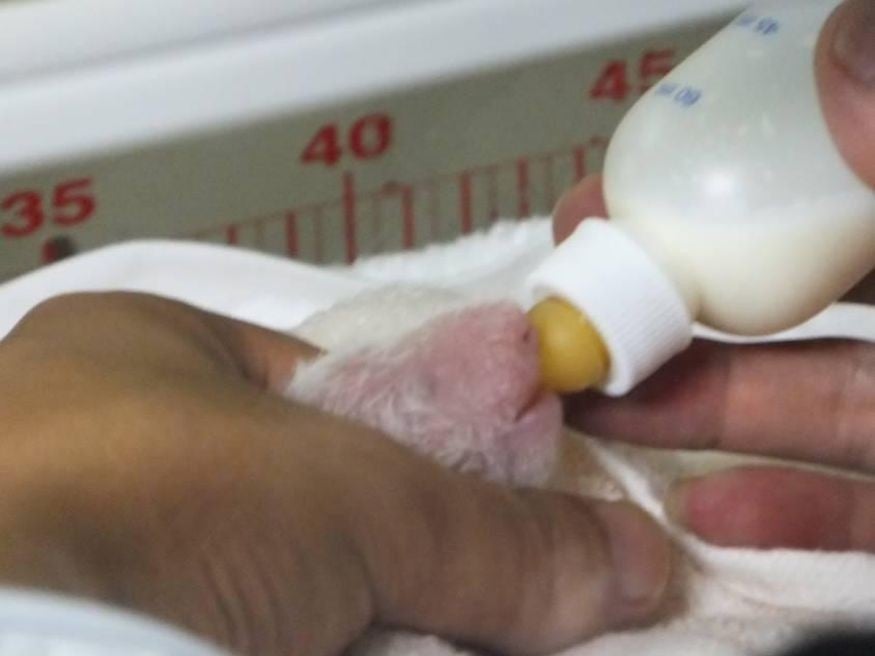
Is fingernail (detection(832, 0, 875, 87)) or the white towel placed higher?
fingernail (detection(832, 0, 875, 87))

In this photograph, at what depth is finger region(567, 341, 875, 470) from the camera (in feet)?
1.88

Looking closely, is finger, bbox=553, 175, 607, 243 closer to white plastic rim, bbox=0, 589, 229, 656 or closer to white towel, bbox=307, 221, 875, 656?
white towel, bbox=307, 221, 875, 656

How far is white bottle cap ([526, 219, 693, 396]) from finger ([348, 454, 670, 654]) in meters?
0.06

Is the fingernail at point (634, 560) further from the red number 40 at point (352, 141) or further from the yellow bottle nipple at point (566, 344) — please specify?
the red number 40 at point (352, 141)

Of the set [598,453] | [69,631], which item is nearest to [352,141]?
[598,453]

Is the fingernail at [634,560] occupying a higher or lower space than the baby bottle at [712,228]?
lower

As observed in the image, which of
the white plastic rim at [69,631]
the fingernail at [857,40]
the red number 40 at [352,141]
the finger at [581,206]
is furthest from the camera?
the red number 40 at [352,141]

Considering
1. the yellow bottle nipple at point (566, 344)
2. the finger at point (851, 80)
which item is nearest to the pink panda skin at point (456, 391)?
the yellow bottle nipple at point (566, 344)

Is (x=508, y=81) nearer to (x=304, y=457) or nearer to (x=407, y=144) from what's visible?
(x=407, y=144)

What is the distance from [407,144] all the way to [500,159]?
6 centimetres

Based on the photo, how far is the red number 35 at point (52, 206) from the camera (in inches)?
25.3

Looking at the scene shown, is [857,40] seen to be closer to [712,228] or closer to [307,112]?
[712,228]

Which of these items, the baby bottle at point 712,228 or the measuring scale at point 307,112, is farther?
the measuring scale at point 307,112

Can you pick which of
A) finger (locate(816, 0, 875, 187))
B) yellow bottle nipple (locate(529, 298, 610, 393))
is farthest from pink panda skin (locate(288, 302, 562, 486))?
finger (locate(816, 0, 875, 187))
